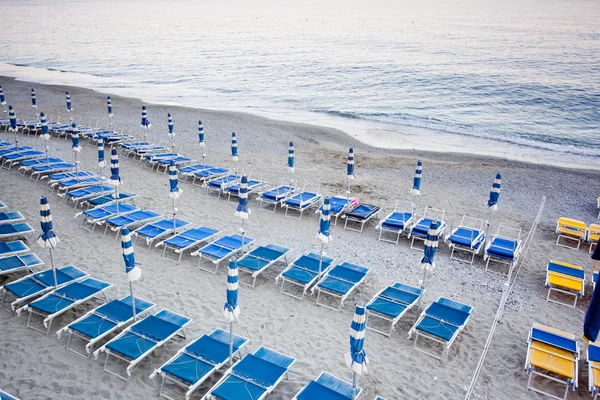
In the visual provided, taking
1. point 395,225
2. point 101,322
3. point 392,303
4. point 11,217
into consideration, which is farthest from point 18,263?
point 395,225

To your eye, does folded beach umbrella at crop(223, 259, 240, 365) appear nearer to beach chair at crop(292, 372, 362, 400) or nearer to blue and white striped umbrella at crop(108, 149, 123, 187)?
beach chair at crop(292, 372, 362, 400)

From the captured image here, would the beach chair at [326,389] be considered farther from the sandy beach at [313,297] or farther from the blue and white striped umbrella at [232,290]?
the blue and white striped umbrella at [232,290]

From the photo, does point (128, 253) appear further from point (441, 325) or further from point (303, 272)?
point (441, 325)

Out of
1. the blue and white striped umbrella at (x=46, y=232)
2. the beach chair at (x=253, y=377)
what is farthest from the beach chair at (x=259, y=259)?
the blue and white striped umbrella at (x=46, y=232)

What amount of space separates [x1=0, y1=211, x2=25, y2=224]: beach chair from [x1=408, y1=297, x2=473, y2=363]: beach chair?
9394 millimetres

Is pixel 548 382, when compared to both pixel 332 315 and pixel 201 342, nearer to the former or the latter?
pixel 332 315

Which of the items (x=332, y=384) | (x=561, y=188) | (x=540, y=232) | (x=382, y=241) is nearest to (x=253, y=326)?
(x=332, y=384)

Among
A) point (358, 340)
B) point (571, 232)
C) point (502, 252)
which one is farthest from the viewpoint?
point (571, 232)

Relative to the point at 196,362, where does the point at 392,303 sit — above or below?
below

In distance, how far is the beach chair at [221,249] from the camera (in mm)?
9820

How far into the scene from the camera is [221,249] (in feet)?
33.3

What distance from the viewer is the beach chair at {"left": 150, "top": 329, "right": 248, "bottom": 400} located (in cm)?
633

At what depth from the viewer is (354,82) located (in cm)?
4400

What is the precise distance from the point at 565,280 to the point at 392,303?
4.01 meters
